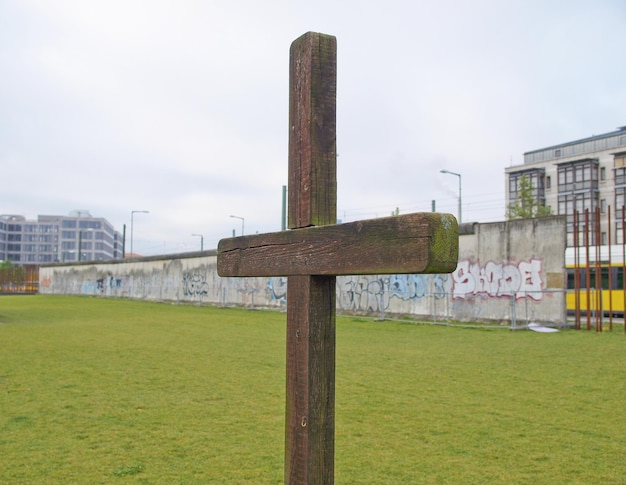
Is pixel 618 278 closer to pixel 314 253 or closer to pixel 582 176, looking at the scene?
pixel 314 253

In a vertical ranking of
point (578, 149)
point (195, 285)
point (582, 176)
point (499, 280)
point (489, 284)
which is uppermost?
point (578, 149)

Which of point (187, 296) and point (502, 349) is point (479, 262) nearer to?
point (502, 349)

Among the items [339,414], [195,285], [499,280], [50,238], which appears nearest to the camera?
[339,414]

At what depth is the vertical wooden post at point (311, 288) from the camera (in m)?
2.27

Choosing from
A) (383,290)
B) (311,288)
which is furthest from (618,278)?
(311,288)

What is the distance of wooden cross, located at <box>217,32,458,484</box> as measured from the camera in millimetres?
2080

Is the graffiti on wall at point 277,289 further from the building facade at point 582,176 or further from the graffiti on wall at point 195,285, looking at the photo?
the building facade at point 582,176

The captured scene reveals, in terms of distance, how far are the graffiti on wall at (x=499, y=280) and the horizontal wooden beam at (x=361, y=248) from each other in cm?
1607

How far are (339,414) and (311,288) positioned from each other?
192 inches

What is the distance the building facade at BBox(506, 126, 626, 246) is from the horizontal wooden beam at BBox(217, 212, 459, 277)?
189 ft

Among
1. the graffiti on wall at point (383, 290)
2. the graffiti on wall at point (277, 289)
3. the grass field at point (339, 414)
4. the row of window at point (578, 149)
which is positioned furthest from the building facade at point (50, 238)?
the grass field at point (339, 414)

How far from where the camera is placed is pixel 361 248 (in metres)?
2.07

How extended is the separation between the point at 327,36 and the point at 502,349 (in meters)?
11.8

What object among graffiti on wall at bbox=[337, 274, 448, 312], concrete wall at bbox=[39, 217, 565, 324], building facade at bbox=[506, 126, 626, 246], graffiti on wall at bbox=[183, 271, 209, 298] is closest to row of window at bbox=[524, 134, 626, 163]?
building facade at bbox=[506, 126, 626, 246]
